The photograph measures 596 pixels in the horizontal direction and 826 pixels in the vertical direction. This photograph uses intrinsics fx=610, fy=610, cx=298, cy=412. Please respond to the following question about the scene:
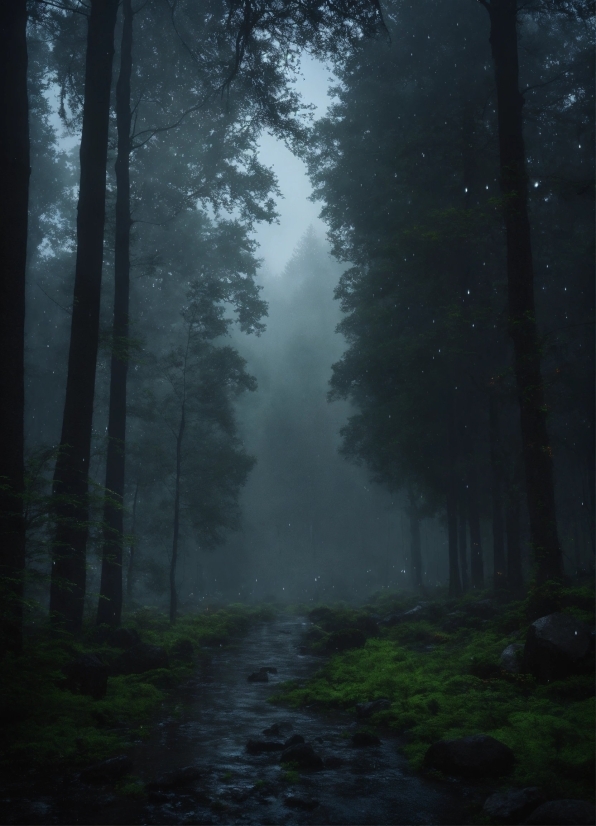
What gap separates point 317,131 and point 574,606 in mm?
22157

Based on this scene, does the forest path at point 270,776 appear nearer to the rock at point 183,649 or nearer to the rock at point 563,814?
the rock at point 563,814

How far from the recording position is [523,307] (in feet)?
38.1

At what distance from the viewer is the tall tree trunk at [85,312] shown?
10999mm

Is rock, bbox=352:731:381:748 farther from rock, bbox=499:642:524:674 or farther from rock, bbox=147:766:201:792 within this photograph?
rock, bbox=499:642:524:674

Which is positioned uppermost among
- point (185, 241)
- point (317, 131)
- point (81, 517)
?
point (317, 131)

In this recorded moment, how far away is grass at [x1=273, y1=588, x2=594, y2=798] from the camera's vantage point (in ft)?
17.8

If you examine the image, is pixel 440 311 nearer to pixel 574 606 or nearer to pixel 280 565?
pixel 574 606

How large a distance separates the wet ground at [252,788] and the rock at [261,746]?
127mm

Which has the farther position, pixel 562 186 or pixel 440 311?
pixel 440 311

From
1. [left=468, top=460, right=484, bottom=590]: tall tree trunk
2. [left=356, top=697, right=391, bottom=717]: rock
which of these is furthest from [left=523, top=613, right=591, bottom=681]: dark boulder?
→ [left=468, top=460, right=484, bottom=590]: tall tree trunk

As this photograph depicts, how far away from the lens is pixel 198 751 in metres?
6.37

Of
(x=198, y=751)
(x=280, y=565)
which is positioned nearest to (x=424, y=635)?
(x=198, y=751)

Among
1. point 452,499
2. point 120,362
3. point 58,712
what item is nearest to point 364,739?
point 58,712

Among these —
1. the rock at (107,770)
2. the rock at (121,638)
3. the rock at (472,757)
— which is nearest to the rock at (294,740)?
the rock at (472,757)
